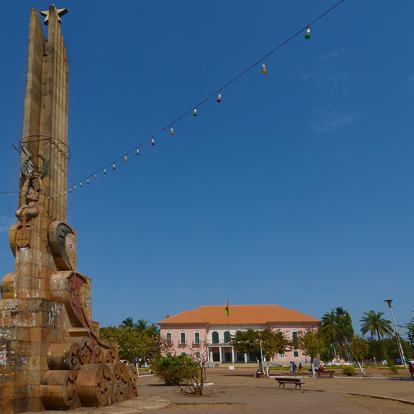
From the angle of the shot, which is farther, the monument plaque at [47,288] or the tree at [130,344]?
the tree at [130,344]

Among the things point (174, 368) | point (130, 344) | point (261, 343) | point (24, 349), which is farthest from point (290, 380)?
point (130, 344)

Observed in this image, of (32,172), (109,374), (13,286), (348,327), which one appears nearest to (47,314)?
(13,286)

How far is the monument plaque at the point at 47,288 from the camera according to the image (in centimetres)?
1371

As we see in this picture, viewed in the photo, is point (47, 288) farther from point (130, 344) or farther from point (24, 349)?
point (130, 344)

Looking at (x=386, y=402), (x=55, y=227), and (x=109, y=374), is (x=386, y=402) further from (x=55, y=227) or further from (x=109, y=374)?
(x=55, y=227)

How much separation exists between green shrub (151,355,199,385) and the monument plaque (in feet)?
32.8

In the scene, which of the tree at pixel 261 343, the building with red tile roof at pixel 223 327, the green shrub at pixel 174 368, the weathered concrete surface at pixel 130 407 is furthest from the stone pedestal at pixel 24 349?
the building with red tile roof at pixel 223 327

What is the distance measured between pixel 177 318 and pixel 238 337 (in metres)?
36.3

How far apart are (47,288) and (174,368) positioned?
14.3 m

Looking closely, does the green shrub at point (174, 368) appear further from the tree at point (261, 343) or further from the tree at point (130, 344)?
the tree at point (130, 344)

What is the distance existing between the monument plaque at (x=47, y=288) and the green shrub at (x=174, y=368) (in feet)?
32.8

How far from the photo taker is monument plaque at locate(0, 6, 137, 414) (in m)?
13.7

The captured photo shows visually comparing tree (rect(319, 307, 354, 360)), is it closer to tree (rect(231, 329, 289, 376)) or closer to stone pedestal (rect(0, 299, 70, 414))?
tree (rect(231, 329, 289, 376))

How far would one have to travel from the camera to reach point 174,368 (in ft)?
91.0
